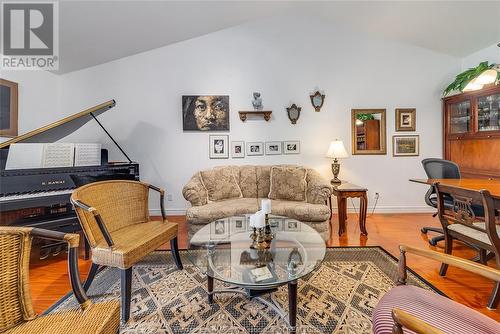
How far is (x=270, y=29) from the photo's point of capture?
3.93 meters

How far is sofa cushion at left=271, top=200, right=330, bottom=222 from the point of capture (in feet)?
9.05

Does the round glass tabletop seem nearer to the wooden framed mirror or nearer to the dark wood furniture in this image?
the wooden framed mirror

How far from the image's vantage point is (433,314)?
993 mm

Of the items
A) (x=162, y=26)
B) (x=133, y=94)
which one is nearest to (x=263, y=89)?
(x=162, y=26)

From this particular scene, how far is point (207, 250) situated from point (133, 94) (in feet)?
11.2

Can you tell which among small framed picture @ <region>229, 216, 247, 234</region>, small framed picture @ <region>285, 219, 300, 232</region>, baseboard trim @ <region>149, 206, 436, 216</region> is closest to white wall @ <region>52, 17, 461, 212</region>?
baseboard trim @ <region>149, 206, 436, 216</region>

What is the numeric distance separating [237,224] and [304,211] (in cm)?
91

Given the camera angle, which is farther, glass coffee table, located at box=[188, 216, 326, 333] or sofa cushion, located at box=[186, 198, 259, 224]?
sofa cushion, located at box=[186, 198, 259, 224]

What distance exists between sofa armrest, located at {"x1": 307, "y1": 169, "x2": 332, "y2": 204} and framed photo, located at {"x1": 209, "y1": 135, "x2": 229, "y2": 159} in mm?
1648

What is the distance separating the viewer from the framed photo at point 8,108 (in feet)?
9.64

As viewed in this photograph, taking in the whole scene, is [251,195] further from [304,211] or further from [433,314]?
[433,314]

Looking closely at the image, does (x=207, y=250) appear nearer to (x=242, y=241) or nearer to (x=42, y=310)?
(x=242, y=241)

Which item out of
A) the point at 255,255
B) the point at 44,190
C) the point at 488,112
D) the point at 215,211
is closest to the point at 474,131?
the point at 488,112

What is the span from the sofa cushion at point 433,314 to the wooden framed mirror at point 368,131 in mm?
3289
